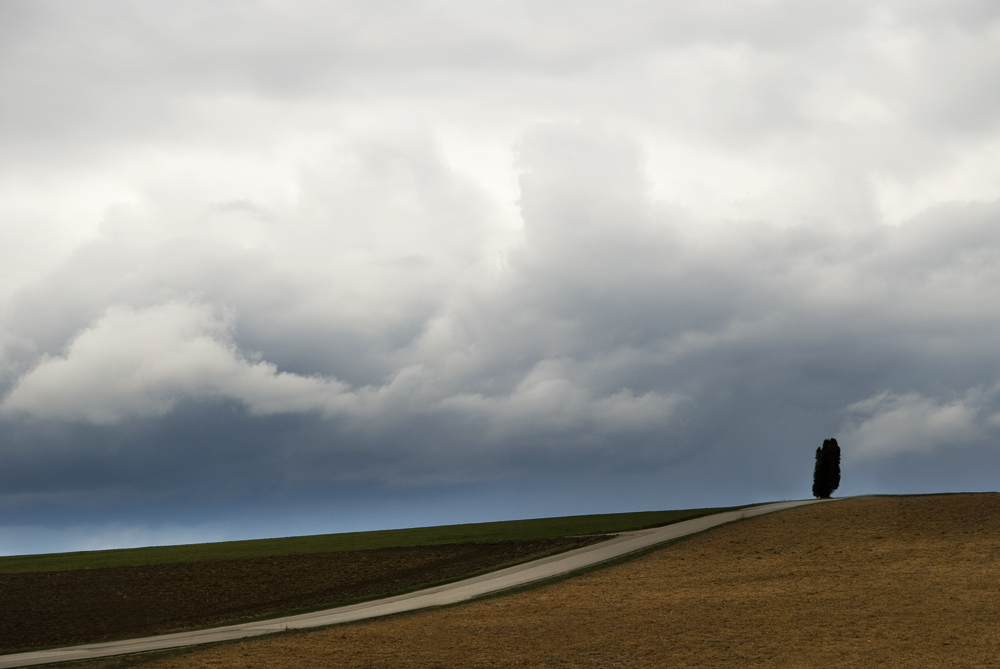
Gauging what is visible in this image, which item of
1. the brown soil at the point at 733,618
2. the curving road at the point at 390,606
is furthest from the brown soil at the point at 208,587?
the brown soil at the point at 733,618

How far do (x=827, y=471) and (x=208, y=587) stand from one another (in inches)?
1755

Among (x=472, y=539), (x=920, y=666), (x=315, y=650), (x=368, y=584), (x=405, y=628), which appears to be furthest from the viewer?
(x=472, y=539)

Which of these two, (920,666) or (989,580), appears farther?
(989,580)

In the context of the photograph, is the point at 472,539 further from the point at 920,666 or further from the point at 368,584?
the point at 920,666

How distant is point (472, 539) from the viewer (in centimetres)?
5978

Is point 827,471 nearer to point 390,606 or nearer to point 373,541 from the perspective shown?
point 373,541

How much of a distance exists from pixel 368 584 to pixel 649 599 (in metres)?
18.0

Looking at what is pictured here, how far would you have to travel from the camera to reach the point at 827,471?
64125 mm

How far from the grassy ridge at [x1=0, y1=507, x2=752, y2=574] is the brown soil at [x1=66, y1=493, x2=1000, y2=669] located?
16837 millimetres

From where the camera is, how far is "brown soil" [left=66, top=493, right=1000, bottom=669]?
25.2 metres

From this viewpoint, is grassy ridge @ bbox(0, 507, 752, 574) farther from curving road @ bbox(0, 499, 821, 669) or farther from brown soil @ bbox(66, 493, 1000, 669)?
brown soil @ bbox(66, 493, 1000, 669)

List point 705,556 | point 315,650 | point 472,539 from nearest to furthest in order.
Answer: point 315,650
point 705,556
point 472,539

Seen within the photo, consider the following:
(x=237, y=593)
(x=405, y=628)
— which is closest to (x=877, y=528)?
(x=405, y=628)

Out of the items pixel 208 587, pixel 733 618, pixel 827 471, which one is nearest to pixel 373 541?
pixel 208 587
